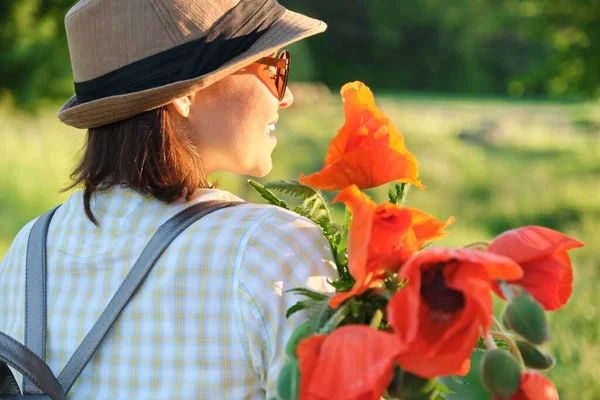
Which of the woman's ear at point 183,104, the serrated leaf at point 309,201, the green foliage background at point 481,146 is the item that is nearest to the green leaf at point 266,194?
the serrated leaf at point 309,201

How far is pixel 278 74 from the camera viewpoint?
1.95 m

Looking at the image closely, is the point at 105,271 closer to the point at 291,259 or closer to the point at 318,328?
the point at 291,259

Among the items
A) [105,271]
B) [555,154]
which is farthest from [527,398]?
[555,154]

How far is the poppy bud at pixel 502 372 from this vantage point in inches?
48.0

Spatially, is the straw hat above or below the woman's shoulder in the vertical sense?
above

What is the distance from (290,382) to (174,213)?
59 centimetres

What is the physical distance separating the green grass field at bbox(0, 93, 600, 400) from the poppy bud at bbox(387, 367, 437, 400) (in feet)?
5.88

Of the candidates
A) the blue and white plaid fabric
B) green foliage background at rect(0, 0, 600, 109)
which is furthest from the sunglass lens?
green foliage background at rect(0, 0, 600, 109)

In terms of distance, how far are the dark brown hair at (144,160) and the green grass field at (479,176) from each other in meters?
0.95

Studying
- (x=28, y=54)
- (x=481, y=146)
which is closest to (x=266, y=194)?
(x=28, y=54)

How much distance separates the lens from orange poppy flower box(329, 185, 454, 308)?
4.20ft

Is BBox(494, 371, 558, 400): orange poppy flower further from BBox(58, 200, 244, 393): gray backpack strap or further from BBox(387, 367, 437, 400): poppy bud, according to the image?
BBox(58, 200, 244, 393): gray backpack strap

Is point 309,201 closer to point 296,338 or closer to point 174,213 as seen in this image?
point 174,213

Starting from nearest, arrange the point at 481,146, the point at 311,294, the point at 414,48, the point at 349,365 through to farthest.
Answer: the point at 349,365 < the point at 311,294 < the point at 481,146 < the point at 414,48
